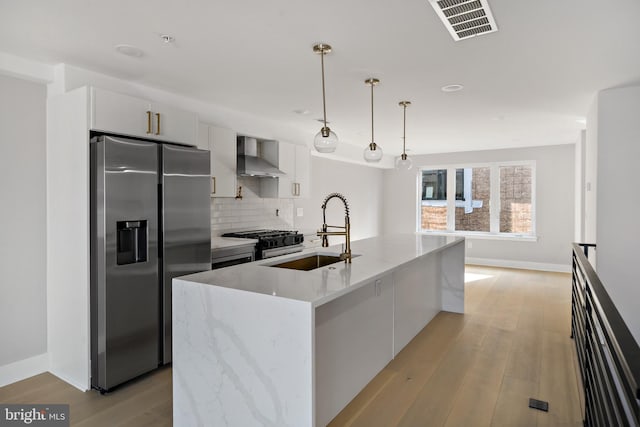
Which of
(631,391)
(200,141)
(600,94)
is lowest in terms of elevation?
(631,391)

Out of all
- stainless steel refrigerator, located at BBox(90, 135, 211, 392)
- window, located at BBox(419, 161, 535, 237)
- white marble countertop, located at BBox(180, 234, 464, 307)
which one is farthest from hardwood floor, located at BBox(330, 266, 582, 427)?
window, located at BBox(419, 161, 535, 237)

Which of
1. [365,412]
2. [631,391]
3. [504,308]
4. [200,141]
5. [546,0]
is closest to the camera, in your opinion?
[631,391]

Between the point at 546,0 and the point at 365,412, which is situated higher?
the point at 546,0

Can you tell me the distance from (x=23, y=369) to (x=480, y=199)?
25.5 ft

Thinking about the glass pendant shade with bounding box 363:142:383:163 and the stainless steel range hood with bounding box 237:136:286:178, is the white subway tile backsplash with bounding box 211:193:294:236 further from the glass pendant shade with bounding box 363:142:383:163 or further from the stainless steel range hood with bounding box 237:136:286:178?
the glass pendant shade with bounding box 363:142:383:163

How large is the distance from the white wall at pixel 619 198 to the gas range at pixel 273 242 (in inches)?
126

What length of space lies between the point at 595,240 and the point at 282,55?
11.4 feet

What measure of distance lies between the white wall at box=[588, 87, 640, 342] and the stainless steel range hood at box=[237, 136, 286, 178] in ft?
11.3

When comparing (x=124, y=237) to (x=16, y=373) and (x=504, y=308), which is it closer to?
(x=16, y=373)

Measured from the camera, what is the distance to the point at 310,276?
2215 mm

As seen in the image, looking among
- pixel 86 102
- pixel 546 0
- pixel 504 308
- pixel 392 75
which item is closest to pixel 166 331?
pixel 86 102

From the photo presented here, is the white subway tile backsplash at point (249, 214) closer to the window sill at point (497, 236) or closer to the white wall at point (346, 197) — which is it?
the white wall at point (346, 197)

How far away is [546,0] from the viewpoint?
2.10 metres

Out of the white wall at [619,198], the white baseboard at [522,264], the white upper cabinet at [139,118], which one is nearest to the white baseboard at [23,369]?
the white upper cabinet at [139,118]
